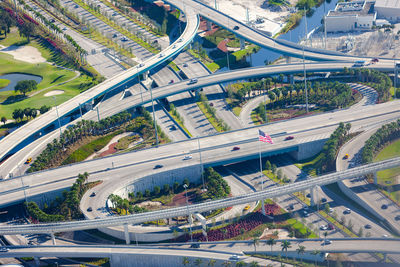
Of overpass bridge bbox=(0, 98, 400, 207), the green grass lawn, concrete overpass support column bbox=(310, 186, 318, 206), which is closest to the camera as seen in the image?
the green grass lawn

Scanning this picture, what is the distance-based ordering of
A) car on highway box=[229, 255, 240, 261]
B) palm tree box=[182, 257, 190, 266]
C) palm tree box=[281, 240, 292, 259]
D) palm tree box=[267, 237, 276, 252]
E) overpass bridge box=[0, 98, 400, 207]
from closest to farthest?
palm tree box=[281, 240, 292, 259]
car on highway box=[229, 255, 240, 261]
palm tree box=[267, 237, 276, 252]
palm tree box=[182, 257, 190, 266]
overpass bridge box=[0, 98, 400, 207]

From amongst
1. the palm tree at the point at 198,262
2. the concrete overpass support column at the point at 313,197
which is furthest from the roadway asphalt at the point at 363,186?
the palm tree at the point at 198,262

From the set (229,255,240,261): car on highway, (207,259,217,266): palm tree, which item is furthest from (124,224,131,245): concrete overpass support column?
(229,255,240,261): car on highway

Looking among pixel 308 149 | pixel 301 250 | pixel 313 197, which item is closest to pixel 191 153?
pixel 308 149

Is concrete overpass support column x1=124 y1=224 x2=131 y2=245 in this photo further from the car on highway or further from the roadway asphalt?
the roadway asphalt

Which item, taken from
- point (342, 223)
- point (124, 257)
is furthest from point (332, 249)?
point (124, 257)

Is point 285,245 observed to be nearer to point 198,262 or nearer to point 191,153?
point 198,262
